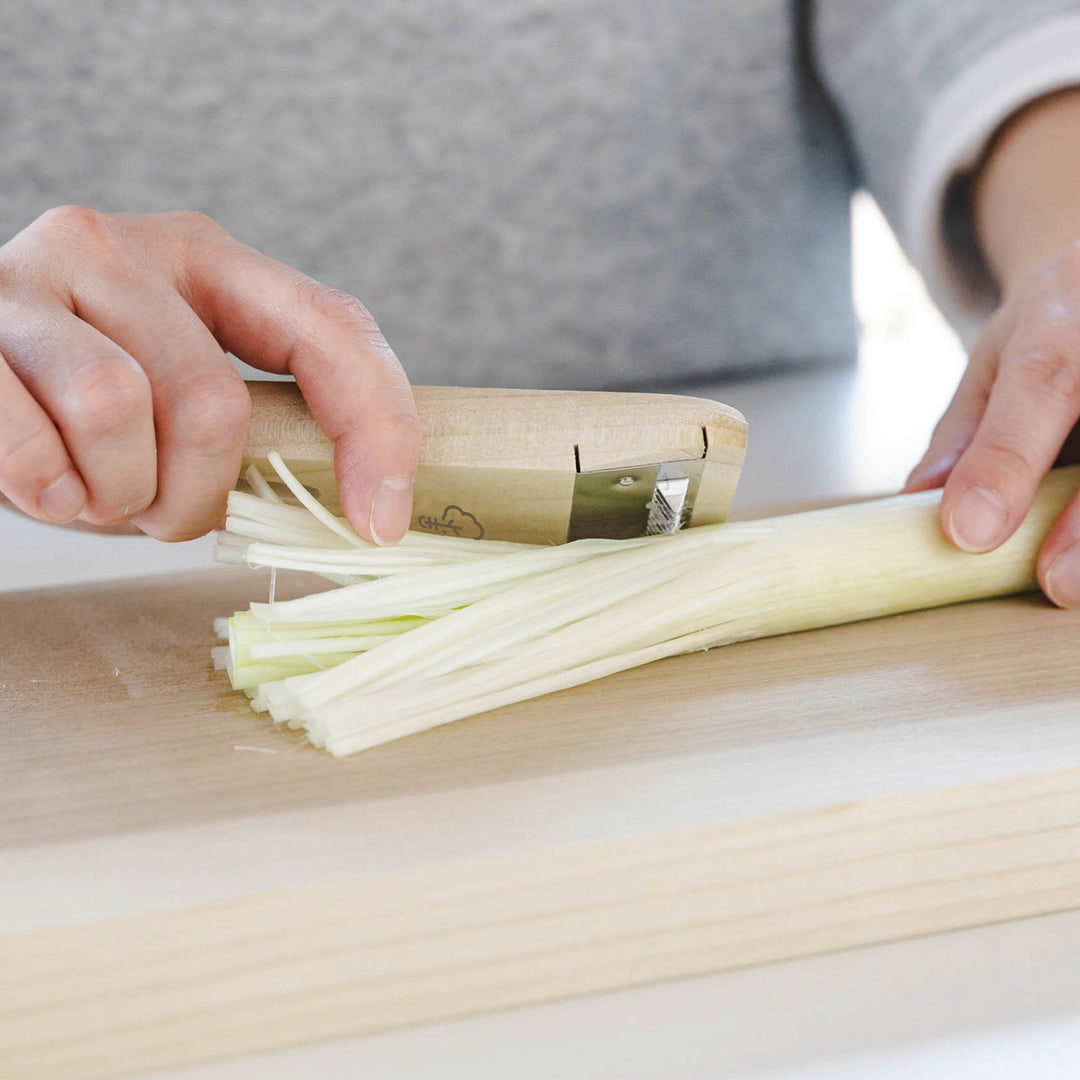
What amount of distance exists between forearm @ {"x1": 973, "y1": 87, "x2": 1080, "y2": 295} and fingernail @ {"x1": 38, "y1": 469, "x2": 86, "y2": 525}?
1279mm

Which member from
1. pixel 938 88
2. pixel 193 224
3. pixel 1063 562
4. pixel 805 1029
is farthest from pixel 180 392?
pixel 938 88

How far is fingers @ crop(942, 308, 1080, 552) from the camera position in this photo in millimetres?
1044

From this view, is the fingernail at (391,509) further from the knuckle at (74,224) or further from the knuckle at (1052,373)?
the knuckle at (1052,373)

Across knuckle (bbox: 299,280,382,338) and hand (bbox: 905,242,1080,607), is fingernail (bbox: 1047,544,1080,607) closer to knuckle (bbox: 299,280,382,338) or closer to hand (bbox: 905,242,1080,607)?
hand (bbox: 905,242,1080,607)

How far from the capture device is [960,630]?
1023 mm

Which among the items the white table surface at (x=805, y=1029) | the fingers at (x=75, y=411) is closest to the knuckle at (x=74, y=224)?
the fingers at (x=75, y=411)

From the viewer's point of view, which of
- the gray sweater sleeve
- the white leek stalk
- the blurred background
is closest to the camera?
the white leek stalk

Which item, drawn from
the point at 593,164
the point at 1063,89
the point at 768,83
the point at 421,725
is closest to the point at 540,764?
the point at 421,725

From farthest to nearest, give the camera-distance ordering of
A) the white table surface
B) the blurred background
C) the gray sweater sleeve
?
the gray sweater sleeve
the blurred background
the white table surface

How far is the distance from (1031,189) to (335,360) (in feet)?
3.99

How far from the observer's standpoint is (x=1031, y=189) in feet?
5.19

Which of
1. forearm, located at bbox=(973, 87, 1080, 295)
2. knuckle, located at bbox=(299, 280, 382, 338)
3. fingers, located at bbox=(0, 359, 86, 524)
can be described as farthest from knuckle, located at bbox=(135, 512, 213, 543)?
forearm, located at bbox=(973, 87, 1080, 295)

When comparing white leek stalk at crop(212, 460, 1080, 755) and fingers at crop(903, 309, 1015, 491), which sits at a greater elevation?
fingers at crop(903, 309, 1015, 491)

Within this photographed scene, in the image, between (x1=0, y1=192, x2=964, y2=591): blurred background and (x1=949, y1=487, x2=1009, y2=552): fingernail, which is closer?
(x1=949, y1=487, x2=1009, y2=552): fingernail
